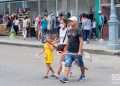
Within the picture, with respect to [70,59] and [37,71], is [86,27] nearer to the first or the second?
[37,71]

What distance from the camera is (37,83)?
13586 millimetres

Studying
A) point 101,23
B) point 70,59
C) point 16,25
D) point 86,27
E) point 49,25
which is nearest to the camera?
point 70,59

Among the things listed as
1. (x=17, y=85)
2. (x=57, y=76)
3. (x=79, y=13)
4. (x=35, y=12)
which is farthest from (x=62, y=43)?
(x=35, y=12)

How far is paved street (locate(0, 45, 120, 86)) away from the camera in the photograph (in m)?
13.6

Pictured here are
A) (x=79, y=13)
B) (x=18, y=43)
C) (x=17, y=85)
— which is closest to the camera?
(x=17, y=85)

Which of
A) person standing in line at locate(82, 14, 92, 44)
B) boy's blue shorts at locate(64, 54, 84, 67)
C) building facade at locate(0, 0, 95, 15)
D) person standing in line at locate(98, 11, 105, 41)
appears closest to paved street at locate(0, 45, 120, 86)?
boy's blue shorts at locate(64, 54, 84, 67)

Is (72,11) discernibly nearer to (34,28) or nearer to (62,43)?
(34,28)

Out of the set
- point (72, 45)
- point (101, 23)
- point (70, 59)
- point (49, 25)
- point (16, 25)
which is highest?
Answer: point (72, 45)

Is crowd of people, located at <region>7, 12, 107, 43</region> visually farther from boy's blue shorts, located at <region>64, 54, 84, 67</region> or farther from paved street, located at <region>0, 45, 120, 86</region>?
boy's blue shorts, located at <region>64, 54, 84, 67</region>

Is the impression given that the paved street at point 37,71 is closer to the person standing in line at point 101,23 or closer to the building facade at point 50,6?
the person standing in line at point 101,23

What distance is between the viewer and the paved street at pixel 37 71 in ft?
44.7

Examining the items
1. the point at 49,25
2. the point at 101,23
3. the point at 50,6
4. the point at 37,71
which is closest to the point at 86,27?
the point at 101,23

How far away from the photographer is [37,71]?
16.2 meters

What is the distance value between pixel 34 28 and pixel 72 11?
110 inches
